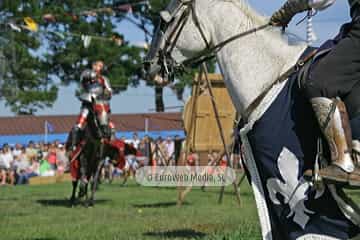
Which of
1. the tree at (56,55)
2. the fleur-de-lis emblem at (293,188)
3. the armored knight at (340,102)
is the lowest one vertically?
the fleur-de-lis emblem at (293,188)

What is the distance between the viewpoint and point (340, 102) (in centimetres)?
430

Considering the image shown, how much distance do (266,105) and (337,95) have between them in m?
0.47

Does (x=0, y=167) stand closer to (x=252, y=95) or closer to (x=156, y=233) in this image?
(x=156, y=233)

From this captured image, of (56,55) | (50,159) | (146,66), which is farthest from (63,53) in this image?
(146,66)

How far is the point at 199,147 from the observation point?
53.2 ft

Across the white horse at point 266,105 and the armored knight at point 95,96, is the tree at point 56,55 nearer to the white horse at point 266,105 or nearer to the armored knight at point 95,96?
the armored knight at point 95,96

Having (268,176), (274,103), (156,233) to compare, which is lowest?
(156,233)

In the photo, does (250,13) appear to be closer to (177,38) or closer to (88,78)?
(177,38)

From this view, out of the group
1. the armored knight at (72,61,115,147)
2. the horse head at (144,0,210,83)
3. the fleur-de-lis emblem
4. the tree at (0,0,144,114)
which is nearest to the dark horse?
the armored knight at (72,61,115,147)

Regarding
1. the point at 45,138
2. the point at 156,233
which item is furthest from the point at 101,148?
the point at 45,138

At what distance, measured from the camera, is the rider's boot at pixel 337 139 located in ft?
13.8

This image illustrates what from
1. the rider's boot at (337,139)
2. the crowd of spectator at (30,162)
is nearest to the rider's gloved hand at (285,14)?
the rider's boot at (337,139)

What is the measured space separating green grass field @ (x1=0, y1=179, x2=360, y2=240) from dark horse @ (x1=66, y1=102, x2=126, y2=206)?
21.0 inches

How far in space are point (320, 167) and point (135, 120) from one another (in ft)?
128
